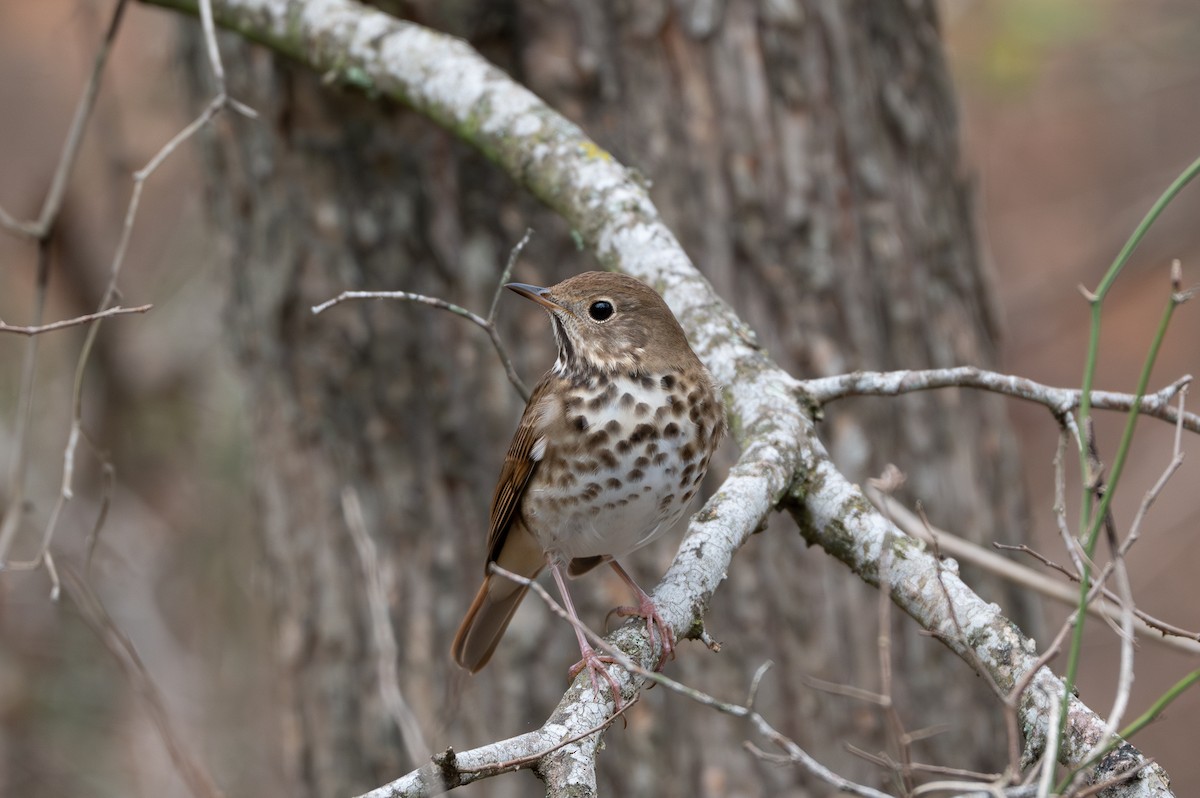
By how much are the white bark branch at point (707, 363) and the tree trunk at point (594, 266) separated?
19.6 inches

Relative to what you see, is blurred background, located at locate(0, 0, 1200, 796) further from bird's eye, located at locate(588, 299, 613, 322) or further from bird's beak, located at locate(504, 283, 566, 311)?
bird's eye, located at locate(588, 299, 613, 322)

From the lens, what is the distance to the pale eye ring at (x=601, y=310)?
3.31 meters

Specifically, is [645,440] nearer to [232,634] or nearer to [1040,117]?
[232,634]

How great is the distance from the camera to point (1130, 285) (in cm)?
780

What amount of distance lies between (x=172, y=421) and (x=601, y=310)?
16.5 ft

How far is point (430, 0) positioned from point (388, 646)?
2.69 metres

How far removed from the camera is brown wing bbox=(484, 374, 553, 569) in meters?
Answer: 3.33

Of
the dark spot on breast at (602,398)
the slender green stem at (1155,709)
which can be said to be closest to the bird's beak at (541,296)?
the dark spot on breast at (602,398)

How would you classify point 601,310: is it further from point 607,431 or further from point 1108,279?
point 1108,279

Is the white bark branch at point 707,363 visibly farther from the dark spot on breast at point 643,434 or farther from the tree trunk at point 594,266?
the tree trunk at point 594,266

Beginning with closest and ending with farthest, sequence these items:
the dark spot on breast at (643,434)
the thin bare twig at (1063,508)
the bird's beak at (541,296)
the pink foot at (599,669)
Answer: the thin bare twig at (1063,508) < the pink foot at (599,669) < the dark spot on breast at (643,434) < the bird's beak at (541,296)

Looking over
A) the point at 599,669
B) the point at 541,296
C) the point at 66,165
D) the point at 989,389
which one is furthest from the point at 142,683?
the point at 989,389

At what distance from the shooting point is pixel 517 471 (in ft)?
11.2

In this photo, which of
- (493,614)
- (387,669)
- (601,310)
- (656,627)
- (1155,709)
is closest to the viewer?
(1155,709)
